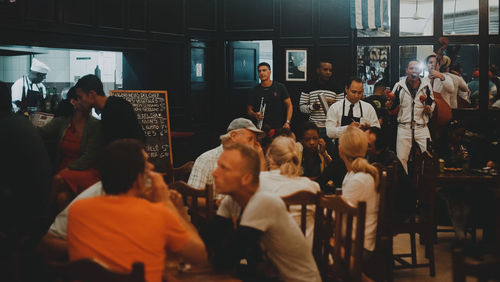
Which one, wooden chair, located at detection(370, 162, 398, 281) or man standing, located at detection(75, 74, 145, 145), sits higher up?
man standing, located at detection(75, 74, 145, 145)

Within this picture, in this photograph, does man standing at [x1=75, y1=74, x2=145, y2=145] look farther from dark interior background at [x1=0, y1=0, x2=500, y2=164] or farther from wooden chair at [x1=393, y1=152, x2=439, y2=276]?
dark interior background at [x1=0, y1=0, x2=500, y2=164]

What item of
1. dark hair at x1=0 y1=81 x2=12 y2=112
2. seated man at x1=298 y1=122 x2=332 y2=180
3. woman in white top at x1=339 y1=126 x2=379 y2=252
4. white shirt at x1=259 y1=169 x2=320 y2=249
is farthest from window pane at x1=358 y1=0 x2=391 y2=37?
dark hair at x1=0 y1=81 x2=12 y2=112

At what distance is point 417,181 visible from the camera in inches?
231

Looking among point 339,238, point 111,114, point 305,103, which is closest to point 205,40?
point 305,103

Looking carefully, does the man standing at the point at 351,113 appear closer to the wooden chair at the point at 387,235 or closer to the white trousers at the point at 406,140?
the white trousers at the point at 406,140

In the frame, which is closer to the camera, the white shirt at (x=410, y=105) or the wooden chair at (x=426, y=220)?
the wooden chair at (x=426, y=220)

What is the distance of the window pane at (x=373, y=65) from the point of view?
30.7ft

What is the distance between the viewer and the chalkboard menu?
775cm

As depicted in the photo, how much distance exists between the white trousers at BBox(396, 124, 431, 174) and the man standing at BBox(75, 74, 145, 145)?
4.36 metres

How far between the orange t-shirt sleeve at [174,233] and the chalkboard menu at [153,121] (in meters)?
5.39

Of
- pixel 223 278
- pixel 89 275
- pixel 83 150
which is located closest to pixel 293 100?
pixel 83 150

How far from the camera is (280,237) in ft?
→ 8.87

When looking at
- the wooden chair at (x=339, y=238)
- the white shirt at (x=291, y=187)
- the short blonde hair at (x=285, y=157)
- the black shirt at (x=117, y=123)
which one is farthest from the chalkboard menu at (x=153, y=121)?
the wooden chair at (x=339, y=238)

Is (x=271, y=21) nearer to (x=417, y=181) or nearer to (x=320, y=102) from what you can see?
(x=320, y=102)
